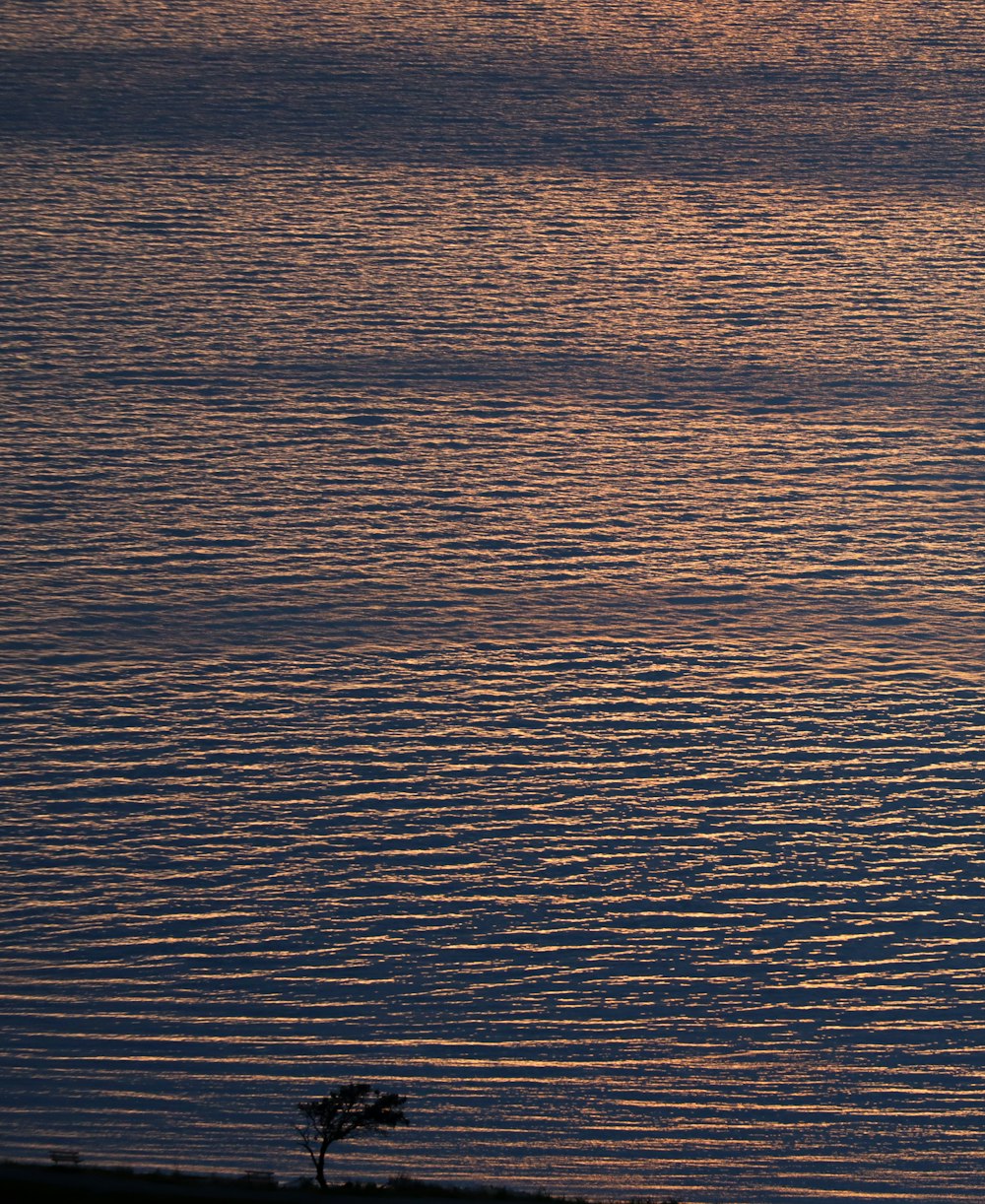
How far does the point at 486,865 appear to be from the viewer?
59.0 feet

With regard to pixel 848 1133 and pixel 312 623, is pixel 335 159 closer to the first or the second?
pixel 312 623

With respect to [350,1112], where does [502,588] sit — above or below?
above

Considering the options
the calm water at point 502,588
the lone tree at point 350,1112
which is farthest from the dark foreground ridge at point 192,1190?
the calm water at point 502,588

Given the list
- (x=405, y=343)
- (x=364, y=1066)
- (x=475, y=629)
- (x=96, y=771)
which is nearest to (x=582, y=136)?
(x=405, y=343)

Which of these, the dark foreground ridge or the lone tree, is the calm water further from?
the dark foreground ridge

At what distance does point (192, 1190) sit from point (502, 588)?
9.54 m

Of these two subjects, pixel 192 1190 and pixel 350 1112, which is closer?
pixel 192 1190

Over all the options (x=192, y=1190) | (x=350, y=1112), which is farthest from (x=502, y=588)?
(x=192, y=1190)

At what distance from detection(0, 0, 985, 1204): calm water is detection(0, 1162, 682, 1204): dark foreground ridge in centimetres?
125

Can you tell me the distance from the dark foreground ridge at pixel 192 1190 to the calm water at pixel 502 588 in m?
1.25

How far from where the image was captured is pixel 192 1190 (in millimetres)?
12977

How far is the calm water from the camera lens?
52.5 feet

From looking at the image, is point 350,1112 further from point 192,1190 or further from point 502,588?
point 502,588

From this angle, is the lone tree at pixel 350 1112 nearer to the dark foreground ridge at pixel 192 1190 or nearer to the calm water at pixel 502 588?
the dark foreground ridge at pixel 192 1190
